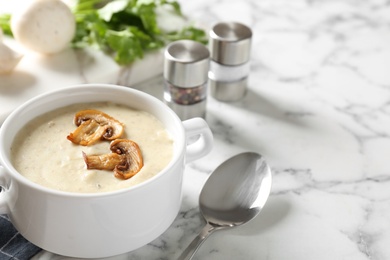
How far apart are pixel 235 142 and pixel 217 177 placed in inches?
7.4

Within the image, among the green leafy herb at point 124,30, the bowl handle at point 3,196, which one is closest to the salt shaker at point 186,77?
the green leafy herb at point 124,30

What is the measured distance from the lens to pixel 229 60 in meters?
1.56

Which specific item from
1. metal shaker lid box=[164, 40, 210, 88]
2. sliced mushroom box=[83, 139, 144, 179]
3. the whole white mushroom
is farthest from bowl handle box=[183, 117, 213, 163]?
the whole white mushroom

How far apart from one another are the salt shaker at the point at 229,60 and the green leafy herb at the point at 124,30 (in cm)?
14

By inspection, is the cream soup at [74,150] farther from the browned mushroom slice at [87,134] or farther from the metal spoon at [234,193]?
the metal spoon at [234,193]

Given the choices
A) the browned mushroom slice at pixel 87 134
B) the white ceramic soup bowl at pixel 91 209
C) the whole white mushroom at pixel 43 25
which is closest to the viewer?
the white ceramic soup bowl at pixel 91 209

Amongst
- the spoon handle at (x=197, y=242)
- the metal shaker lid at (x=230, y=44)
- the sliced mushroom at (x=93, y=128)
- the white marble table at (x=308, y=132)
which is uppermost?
the sliced mushroom at (x=93, y=128)

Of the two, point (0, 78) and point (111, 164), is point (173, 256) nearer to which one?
point (111, 164)

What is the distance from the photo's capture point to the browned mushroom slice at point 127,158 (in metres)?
1.15

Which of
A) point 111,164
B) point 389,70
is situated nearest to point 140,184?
point 111,164

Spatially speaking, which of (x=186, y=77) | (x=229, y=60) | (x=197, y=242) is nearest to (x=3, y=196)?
(x=197, y=242)

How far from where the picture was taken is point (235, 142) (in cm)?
148

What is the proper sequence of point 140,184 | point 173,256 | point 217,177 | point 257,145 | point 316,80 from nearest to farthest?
point 140,184 → point 173,256 → point 217,177 → point 257,145 → point 316,80

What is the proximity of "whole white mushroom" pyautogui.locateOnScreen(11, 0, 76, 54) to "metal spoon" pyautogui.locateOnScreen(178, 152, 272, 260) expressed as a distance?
1.75ft
